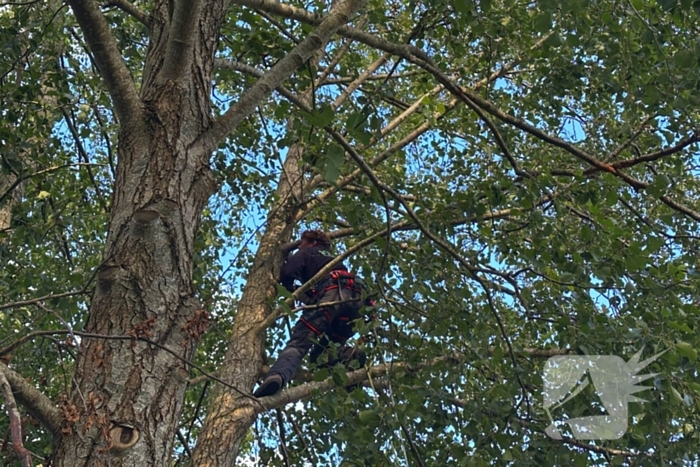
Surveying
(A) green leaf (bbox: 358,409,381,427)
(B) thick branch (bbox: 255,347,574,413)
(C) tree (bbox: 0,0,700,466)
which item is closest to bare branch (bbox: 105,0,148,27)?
(C) tree (bbox: 0,0,700,466)

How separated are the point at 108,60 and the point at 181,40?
1.03ft

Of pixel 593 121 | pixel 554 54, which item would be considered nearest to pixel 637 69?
pixel 554 54

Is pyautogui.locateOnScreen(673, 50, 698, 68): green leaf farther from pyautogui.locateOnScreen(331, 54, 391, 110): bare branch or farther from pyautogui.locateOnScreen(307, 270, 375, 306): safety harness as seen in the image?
pyautogui.locateOnScreen(331, 54, 391, 110): bare branch

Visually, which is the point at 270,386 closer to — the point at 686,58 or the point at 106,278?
the point at 106,278

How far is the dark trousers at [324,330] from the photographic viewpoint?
203 inches

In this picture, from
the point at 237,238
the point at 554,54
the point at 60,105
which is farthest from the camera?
the point at 237,238

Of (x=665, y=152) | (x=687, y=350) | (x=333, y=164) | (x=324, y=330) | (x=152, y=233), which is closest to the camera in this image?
(x=152, y=233)

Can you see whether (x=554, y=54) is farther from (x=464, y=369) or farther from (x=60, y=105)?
(x=60, y=105)

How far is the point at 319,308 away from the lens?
5074 mm

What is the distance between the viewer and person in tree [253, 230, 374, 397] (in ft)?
Result: 16.9

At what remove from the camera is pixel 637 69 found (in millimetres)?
4133

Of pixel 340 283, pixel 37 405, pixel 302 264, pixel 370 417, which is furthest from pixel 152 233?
pixel 302 264

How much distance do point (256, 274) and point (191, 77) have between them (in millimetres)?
2820

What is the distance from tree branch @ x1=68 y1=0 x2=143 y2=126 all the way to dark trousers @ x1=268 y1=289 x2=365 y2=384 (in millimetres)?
2581
